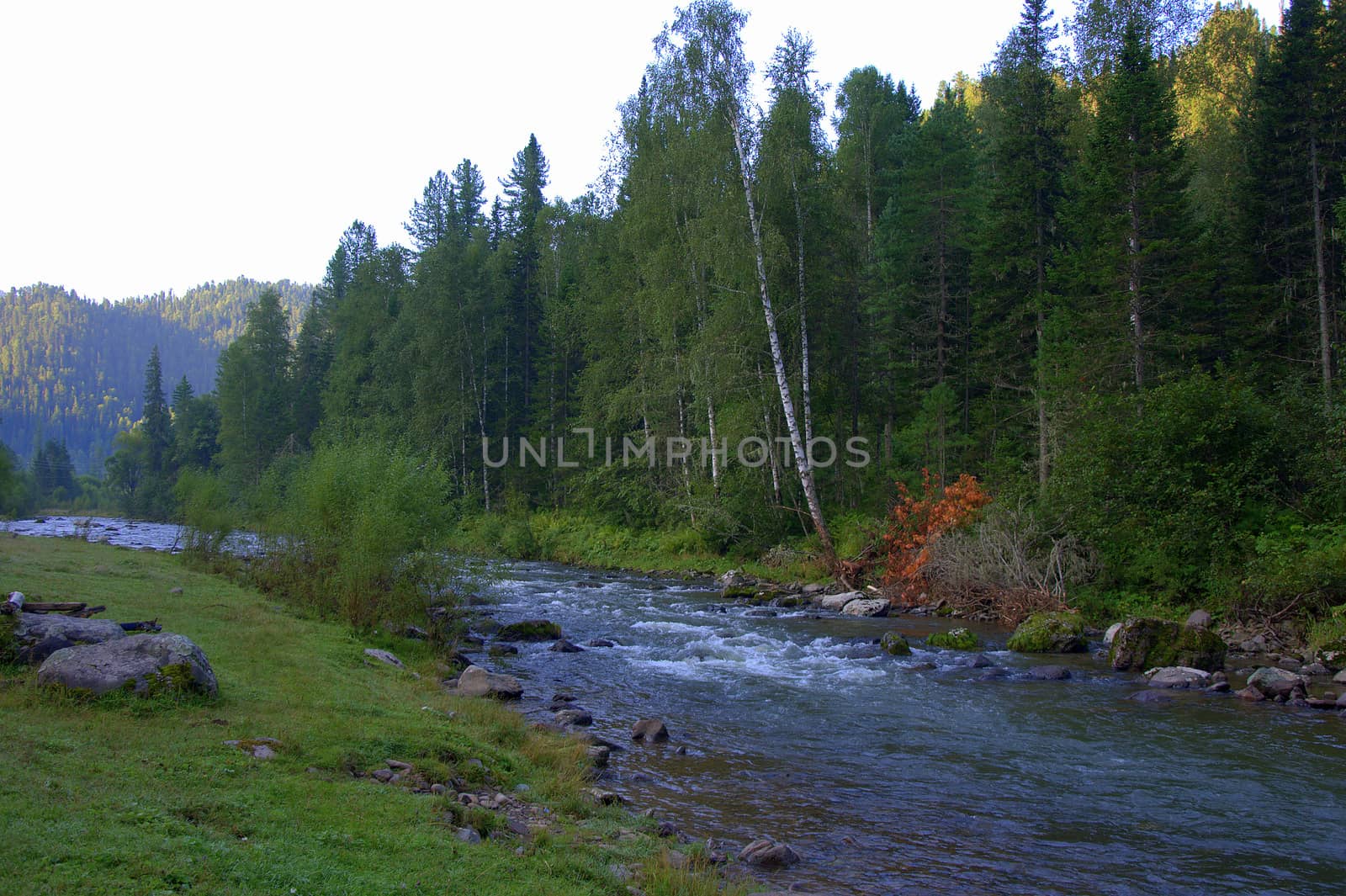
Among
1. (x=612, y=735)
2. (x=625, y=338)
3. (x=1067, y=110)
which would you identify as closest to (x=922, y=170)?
(x=1067, y=110)

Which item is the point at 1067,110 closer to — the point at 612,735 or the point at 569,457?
the point at 569,457

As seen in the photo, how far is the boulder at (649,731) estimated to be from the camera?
11.4 m

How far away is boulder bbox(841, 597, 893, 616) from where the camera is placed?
22.2 meters

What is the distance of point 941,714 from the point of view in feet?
41.2

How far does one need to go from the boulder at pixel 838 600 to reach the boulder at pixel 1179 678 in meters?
9.64

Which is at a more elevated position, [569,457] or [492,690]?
[569,457]

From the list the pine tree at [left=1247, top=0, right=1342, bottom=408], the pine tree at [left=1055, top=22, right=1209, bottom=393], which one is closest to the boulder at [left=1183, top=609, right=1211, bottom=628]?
the pine tree at [left=1055, top=22, right=1209, bottom=393]

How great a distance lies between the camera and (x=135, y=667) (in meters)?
8.63

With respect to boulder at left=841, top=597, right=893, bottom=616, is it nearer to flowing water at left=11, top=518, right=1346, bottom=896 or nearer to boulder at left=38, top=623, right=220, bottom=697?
flowing water at left=11, top=518, right=1346, bottom=896

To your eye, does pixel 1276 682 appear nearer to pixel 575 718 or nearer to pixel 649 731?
pixel 649 731

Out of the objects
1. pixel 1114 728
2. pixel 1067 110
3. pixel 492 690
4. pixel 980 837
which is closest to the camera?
pixel 980 837

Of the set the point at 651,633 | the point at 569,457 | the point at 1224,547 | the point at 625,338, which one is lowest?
the point at 651,633

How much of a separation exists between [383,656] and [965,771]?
960cm

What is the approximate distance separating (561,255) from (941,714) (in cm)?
4283
